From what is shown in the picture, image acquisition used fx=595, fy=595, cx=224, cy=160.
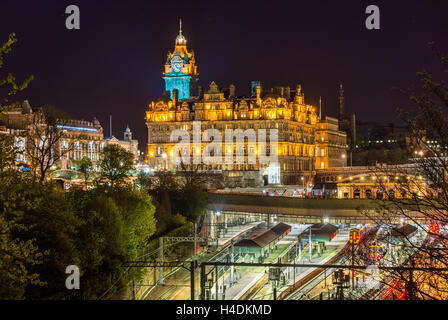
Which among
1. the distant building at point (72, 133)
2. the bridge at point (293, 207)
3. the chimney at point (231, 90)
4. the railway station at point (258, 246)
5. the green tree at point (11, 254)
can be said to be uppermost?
the chimney at point (231, 90)

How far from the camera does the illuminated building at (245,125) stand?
104 meters

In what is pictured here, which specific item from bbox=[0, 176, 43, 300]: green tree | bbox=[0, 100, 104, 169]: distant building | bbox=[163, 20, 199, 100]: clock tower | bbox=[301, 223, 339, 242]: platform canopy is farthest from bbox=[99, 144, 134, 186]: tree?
bbox=[163, 20, 199, 100]: clock tower

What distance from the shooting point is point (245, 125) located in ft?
352

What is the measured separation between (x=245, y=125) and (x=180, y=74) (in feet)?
128

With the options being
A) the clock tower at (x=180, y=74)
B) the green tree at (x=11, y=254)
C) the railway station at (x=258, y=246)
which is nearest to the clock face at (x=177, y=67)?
the clock tower at (x=180, y=74)

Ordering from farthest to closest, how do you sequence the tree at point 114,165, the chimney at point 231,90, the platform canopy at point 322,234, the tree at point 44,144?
the chimney at point 231,90 → the tree at point 114,165 → the platform canopy at point 322,234 → the tree at point 44,144

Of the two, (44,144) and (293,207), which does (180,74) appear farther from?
(293,207)

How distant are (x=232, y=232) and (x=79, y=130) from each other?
90.6 m

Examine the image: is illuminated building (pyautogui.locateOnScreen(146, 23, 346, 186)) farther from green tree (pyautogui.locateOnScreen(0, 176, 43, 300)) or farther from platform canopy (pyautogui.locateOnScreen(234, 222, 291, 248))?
green tree (pyautogui.locateOnScreen(0, 176, 43, 300))

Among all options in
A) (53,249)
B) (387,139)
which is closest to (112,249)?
(53,249)

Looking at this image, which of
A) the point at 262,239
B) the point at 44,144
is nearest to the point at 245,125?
the point at 44,144

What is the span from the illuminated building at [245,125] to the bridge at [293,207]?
33.9 metres

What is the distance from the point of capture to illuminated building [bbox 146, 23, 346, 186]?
342 feet

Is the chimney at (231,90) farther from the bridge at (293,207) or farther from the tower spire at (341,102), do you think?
the tower spire at (341,102)
